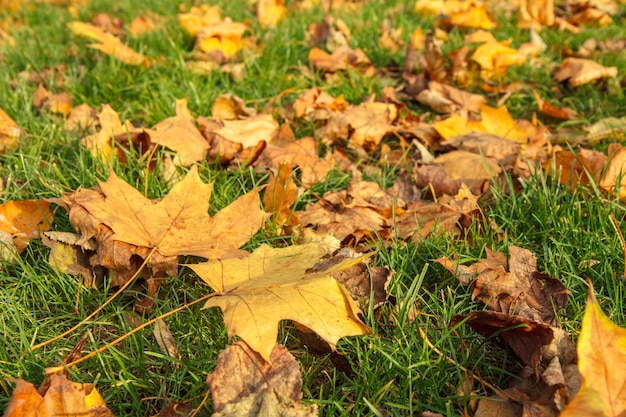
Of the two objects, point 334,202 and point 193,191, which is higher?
point 193,191

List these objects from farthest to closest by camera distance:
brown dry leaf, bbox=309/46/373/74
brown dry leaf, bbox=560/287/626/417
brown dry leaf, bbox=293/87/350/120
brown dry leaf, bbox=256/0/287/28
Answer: brown dry leaf, bbox=256/0/287/28, brown dry leaf, bbox=309/46/373/74, brown dry leaf, bbox=293/87/350/120, brown dry leaf, bbox=560/287/626/417

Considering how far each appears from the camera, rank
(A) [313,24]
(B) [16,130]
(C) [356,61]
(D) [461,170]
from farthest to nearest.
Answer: (A) [313,24] → (C) [356,61] → (B) [16,130] → (D) [461,170]

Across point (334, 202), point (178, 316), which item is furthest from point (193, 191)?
point (334, 202)

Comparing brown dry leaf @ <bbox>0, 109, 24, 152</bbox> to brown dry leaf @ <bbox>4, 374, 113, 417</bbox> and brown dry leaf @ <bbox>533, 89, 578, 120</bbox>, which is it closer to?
brown dry leaf @ <bbox>4, 374, 113, 417</bbox>

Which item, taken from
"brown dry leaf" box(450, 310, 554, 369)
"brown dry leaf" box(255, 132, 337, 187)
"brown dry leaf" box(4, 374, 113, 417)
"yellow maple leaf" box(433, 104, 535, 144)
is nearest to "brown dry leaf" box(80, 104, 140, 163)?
"brown dry leaf" box(255, 132, 337, 187)

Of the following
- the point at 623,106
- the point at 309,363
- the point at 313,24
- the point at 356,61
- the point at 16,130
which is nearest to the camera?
the point at 309,363

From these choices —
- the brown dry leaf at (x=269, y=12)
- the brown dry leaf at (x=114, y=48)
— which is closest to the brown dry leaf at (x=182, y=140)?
the brown dry leaf at (x=114, y=48)

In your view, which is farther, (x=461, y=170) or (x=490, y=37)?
(x=490, y=37)

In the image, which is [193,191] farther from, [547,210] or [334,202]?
[547,210]
